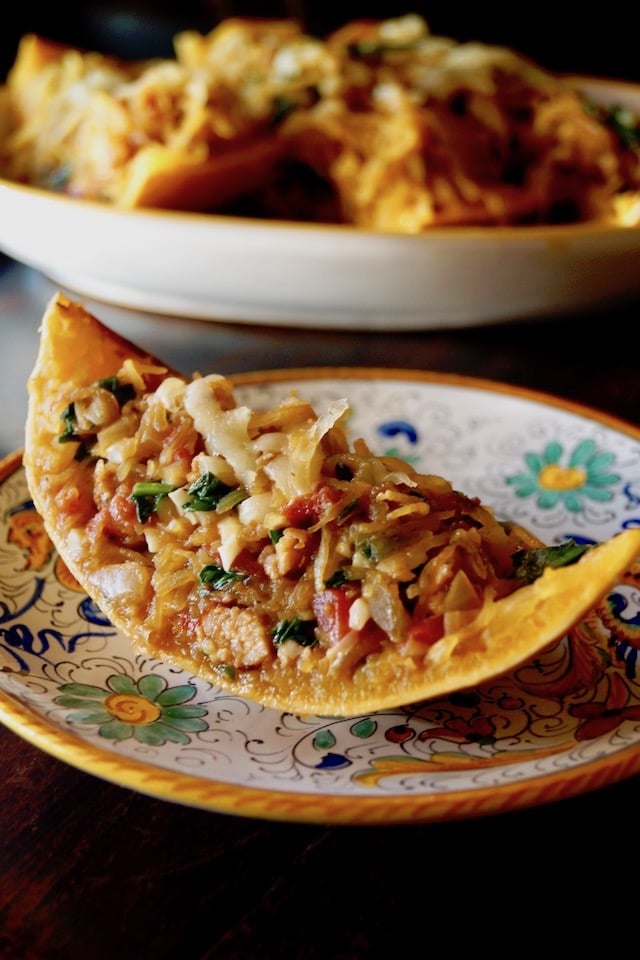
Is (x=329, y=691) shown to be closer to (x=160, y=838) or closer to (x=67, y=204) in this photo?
(x=160, y=838)

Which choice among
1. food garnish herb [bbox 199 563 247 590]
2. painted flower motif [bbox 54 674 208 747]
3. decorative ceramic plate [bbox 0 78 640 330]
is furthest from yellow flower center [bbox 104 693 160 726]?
decorative ceramic plate [bbox 0 78 640 330]

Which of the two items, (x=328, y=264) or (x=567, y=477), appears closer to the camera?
(x=567, y=477)

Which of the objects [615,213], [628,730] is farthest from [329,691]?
[615,213]

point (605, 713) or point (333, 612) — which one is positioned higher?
point (333, 612)

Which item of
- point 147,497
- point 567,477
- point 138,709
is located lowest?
point 567,477

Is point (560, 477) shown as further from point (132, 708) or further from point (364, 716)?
point (132, 708)

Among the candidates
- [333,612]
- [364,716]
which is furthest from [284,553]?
[364,716]

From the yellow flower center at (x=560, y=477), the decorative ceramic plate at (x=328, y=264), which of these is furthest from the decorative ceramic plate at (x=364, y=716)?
the decorative ceramic plate at (x=328, y=264)
